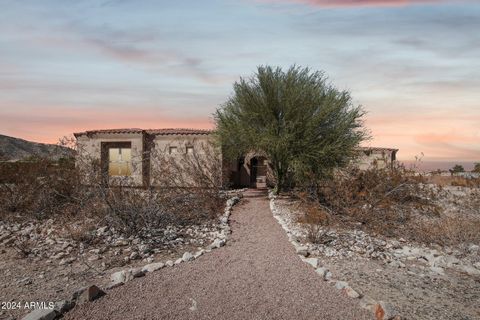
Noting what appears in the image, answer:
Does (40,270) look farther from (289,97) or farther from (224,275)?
(289,97)

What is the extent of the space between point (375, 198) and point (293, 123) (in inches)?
172

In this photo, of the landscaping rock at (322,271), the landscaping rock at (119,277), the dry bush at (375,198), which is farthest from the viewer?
the dry bush at (375,198)

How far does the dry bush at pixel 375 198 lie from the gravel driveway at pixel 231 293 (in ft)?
16.8

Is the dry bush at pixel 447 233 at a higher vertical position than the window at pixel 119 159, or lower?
lower

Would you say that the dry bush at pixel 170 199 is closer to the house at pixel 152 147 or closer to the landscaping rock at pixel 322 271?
the house at pixel 152 147

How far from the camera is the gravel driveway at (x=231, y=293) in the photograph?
6.53 m

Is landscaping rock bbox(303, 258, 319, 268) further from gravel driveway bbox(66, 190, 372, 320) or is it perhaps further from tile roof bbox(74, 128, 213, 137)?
tile roof bbox(74, 128, 213, 137)

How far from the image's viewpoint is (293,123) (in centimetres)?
1725

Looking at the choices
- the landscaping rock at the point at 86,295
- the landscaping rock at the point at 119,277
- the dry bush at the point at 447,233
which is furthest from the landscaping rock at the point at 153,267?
the dry bush at the point at 447,233

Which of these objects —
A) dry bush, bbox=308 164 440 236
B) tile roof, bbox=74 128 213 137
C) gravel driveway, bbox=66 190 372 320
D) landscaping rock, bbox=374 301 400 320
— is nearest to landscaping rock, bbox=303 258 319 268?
gravel driveway, bbox=66 190 372 320

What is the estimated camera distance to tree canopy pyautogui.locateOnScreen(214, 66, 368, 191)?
17.1m

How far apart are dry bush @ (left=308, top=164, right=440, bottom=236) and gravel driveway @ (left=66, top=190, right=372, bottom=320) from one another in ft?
16.8

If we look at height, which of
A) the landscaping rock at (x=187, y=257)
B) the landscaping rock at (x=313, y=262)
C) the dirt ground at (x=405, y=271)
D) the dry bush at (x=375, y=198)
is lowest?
the dirt ground at (x=405, y=271)

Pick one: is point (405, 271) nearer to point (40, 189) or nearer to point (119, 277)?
point (119, 277)
